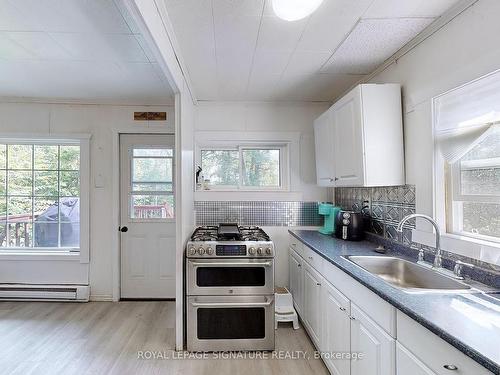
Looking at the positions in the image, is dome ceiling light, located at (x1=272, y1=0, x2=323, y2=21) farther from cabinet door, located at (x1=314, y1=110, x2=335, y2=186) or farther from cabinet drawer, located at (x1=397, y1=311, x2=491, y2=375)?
cabinet drawer, located at (x1=397, y1=311, x2=491, y2=375)

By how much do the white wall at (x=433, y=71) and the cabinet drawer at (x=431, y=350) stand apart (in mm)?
616

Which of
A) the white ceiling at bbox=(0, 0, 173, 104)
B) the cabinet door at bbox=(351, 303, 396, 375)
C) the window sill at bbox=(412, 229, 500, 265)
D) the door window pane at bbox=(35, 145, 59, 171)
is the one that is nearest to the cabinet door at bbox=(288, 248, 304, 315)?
the cabinet door at bbox=(351, 303, 396, 375)

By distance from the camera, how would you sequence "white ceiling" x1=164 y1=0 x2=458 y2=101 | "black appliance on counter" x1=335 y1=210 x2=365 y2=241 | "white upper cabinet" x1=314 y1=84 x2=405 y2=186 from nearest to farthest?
"white ceiling" x1=164 y1=0 x2=458 y2=101 < "white upper cabinet" x1=314 y1=84 x2=405 y2=186 < "black appliance on counter" x1=335 y1=210 x2=365 y2=241

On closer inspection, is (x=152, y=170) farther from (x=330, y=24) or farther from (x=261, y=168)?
(x=330, y=24)

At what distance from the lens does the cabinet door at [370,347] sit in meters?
1.33

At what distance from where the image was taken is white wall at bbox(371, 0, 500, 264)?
4.80 ft

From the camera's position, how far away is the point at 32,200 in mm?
3520

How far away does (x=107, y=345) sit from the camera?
2492mm

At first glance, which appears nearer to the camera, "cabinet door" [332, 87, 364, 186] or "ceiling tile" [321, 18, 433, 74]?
"ceiling tile" [321, 18, 433, 74]

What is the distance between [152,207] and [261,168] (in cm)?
137

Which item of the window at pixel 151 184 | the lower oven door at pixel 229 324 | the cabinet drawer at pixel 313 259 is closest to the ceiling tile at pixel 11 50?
the window at pixel 151 184

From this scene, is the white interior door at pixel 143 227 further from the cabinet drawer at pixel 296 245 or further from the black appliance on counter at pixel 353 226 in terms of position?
the black appliance on counter at pixel 353 226

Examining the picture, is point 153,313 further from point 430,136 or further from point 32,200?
point 430,136

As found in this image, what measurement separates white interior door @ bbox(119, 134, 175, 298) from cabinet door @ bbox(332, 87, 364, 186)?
76.2 inches
